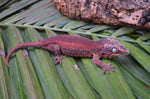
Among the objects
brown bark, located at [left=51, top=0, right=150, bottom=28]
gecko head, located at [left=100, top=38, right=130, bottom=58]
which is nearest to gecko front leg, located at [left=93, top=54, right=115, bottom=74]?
gecko head, located at [left=100, top=38, right=130, bottom=58]

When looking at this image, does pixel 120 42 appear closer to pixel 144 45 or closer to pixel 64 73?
pixel 144 45

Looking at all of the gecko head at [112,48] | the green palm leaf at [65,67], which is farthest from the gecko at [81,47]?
the green palm leaf at [65,67]

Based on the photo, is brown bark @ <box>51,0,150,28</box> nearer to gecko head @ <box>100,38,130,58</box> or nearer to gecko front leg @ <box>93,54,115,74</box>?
gecko head @ <box>100,38,130,58</box>

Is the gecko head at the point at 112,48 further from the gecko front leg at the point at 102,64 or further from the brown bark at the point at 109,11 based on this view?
the brown bark at the point at 109,11

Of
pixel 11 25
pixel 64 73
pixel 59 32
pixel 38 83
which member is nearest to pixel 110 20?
pixel 59 32

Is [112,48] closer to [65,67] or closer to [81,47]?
[81,47]

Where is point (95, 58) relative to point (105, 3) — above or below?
below
